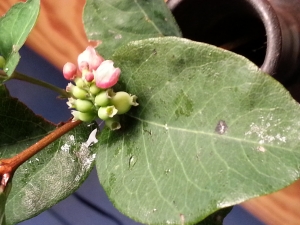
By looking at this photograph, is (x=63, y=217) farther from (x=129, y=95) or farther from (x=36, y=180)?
(x=129, y=95)

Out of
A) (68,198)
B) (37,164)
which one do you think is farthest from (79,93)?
(68,198)

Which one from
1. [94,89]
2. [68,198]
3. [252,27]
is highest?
[94,89]

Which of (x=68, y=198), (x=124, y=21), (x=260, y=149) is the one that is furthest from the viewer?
(x=68, y=198)

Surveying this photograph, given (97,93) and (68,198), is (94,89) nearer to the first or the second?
(97,93)

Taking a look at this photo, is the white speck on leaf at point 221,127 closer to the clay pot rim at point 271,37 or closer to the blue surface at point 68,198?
the clay pot rim at point 271,37

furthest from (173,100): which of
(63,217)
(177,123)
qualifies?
(63,217)

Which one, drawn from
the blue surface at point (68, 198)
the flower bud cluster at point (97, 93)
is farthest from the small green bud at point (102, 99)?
the blue surface at point (68, 198)
